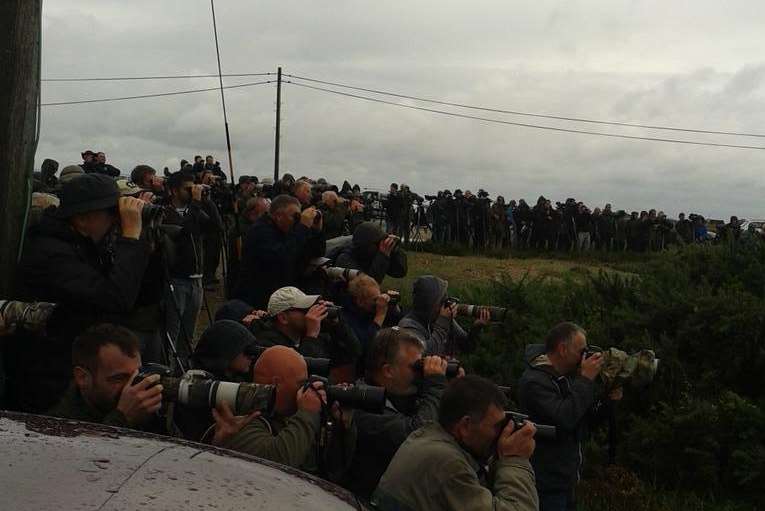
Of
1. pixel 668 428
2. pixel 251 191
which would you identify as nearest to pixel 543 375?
pixel 668 428

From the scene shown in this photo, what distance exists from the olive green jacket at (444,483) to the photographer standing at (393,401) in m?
0.65

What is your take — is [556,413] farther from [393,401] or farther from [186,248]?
[186,248]

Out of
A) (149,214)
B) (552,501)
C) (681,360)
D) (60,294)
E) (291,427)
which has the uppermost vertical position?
(149,214)

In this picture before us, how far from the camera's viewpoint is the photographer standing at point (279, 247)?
21.2 feet

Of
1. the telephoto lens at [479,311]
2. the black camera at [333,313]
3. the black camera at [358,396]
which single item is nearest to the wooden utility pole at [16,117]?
the black camera at [333,313]

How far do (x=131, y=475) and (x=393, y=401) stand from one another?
2259 mm

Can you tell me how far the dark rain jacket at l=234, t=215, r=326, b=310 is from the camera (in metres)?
6.46

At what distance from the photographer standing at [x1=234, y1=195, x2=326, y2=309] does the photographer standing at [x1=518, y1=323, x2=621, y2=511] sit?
2.32 meters

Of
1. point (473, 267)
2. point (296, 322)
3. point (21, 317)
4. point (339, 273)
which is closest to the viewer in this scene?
point (21, 317)

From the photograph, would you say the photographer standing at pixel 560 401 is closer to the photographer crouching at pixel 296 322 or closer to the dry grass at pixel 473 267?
the photographer crouching at pixel 296 322

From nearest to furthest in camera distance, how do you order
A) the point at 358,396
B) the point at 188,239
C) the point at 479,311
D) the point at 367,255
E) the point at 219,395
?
the point at 219,395 → the point at 358,396 → the point at 479,311 → the point at 367,255 → the point at 188,239

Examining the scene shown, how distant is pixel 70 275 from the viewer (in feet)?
13.2

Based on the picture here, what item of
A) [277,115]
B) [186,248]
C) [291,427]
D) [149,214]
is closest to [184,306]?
[186,248]

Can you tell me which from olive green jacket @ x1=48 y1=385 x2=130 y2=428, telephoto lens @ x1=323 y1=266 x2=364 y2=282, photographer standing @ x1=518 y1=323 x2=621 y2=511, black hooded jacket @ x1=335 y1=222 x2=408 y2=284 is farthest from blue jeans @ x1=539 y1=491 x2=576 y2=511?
black hooded jacket @ x1=335 y1=222 x2=408 y2=284
